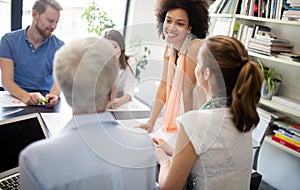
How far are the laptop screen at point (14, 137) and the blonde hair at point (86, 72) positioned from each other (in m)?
0.42

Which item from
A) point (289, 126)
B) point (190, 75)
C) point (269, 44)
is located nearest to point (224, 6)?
point (269, 44)

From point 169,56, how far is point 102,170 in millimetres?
863

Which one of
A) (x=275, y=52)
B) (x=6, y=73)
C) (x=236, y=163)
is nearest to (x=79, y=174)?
(x=236, y=163)

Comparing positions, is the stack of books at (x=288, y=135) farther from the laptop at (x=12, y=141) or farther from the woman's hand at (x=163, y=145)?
the laptop at (x=12, y=141)

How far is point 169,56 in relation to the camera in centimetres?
144

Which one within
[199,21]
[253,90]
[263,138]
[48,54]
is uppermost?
[199,21]

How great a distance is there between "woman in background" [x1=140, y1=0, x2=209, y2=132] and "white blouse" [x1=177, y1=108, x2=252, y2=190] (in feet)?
1.02

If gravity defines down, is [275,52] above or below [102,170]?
above

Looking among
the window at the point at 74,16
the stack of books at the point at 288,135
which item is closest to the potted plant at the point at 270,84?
the stack of books at the point at 288,135

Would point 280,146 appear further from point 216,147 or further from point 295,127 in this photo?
point 216,147

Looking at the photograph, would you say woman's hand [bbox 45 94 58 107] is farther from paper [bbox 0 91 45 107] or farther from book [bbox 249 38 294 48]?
book [bbox 249 38 294 48]

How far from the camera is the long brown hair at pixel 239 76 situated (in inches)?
37.3

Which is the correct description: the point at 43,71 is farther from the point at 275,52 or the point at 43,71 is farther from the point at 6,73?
the point at 275,52

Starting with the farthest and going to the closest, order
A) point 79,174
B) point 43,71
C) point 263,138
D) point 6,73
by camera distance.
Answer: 1. point 263,138
2. point 43,71
3. point 6,73
4. point 79,174
